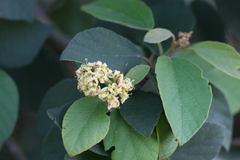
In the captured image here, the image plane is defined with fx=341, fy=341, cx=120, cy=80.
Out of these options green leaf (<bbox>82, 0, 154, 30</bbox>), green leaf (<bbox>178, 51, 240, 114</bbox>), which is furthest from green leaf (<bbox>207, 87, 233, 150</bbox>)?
green leaf (<bbox>82, 0, 154, 30</bbox>)

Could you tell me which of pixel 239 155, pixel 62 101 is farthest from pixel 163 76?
pixel 239 155

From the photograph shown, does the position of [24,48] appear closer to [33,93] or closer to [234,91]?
[33,93]

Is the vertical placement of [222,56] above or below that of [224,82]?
above

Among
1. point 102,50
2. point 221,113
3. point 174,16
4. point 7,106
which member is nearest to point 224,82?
point 221,113

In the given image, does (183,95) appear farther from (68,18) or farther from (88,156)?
(68,18)

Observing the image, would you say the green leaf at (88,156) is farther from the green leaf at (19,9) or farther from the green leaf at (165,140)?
the green leaf at (19,9)

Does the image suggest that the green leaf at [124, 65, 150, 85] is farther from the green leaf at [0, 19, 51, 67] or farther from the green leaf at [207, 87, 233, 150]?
the green leaf at [0, 19, 51, 67]

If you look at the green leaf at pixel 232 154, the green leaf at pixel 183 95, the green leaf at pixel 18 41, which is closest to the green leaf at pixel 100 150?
the green leaf at pixel 183 95
